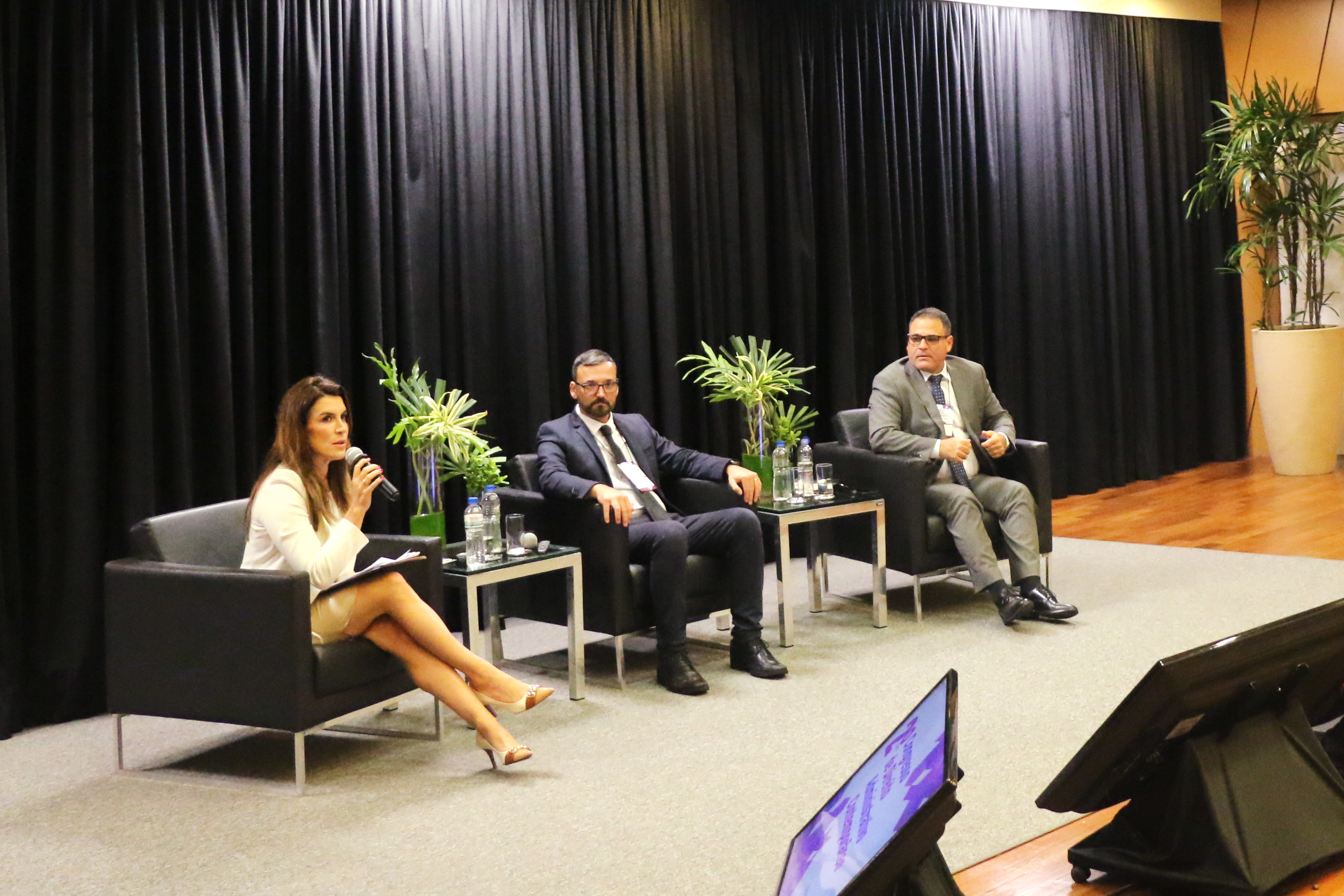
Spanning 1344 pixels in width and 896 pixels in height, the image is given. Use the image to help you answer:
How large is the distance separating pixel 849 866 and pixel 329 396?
297 cm

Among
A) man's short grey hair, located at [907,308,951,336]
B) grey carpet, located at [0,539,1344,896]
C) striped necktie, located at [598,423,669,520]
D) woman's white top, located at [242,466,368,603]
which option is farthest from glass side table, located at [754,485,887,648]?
woman's white top, located at [242,466,368,603]

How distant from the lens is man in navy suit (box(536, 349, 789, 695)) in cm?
454

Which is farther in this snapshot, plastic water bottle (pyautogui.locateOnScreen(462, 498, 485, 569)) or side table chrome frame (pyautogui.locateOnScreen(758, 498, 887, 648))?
side table chrome frame (pyautogui.locateOnScreen(758, 498, 887, 648))

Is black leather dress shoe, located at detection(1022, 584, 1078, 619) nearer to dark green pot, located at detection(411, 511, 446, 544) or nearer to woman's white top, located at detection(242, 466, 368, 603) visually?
dark green pot, located at detection(411, 511, 446, 544)

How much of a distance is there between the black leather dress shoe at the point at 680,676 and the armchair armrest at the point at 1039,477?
5.79 feet

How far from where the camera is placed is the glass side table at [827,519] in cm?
508

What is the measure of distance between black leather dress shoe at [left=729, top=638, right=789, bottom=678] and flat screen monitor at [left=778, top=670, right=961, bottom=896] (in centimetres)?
323

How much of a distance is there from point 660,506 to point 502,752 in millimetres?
1442

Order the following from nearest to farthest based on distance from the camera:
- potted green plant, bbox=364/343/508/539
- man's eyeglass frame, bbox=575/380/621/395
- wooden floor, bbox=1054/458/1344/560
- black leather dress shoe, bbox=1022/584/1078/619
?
potted green plant, bbox=364/343/508/539, man's eyeglass frame, bbox=575/380/621/395, black leather dress shoe, bbox=1022/584/1078/619, wooden floor, bbox=1054/458/1344/560

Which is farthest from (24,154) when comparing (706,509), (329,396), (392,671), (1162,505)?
(1162,505)

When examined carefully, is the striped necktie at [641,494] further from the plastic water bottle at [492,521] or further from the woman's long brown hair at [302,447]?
the woman's long brown hair at [302,447]

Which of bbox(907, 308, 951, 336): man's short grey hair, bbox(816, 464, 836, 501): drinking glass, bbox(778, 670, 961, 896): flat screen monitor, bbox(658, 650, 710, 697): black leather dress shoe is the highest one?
bbox(907, 308, 951, 336): man's short grey hair

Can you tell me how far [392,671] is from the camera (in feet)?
12.7

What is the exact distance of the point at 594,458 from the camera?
4.91 m
